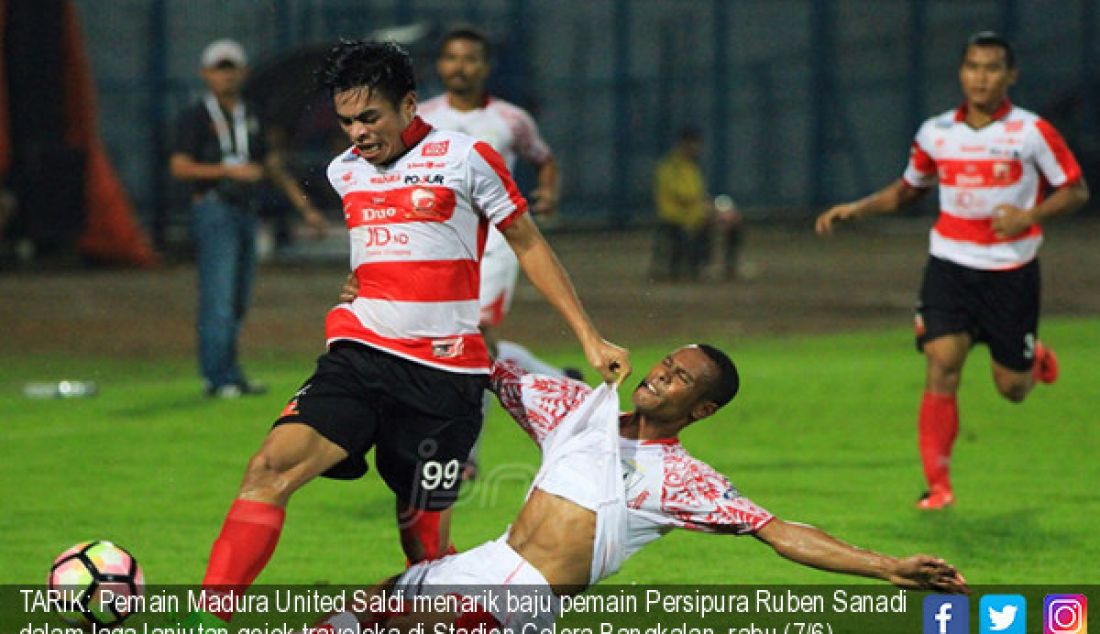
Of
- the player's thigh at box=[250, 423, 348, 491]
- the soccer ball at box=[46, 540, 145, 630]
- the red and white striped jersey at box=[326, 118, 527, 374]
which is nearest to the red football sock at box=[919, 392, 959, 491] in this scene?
the red and white striped jersey at box=[326, 118, 527, 374]

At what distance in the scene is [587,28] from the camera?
34.1 m

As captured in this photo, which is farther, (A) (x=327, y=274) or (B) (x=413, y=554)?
(A) (x=327, y=274)

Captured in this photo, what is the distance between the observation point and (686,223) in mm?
25031

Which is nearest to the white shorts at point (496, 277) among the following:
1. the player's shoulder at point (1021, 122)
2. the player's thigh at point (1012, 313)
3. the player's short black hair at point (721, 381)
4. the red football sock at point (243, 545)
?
the player's thigh at point (1012, 313)

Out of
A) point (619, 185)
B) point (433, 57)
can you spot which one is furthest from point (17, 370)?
point (619, 185)

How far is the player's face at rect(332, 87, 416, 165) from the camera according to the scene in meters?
6.05

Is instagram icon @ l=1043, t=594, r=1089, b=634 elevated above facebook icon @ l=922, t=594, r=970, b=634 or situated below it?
below

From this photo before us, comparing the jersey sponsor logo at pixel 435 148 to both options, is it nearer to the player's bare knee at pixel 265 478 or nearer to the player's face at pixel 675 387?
the player's face at pixel 675 387

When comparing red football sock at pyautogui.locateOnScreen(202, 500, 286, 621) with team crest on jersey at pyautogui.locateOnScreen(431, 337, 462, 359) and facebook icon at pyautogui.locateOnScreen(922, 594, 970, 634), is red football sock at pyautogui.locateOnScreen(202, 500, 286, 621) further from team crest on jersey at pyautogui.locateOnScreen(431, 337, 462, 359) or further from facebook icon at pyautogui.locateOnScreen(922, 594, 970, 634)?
facebook icon at pyautogui.locateOnScreen(922, 594, 970, 634)

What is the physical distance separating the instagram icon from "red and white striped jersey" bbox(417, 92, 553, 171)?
12.2 ft

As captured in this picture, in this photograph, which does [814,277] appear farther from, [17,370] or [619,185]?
[17,370]

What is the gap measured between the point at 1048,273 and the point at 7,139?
13.5 metres

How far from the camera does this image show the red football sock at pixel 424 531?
6.47 m

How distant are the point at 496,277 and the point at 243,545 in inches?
158
